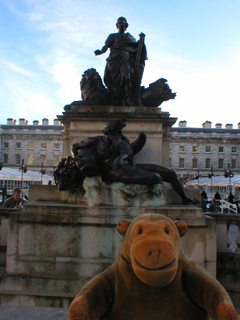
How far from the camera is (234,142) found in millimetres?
80938

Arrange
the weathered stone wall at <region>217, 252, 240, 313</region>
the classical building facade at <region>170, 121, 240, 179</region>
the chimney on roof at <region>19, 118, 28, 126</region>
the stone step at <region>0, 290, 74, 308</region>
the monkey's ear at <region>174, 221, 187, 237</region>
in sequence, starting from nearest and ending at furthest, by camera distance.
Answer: the monkey's ear at <region>174, 221, 187, 237</region> → the stone step at <region>0, 290, 74, 308</region> → the weathered stone wall at <region>217, 252, 240, 313</region> → the classical building facade at <region>170, 121, 240, 179</region> → the chimney on roof at <region>19, 118, 28, 126</region>

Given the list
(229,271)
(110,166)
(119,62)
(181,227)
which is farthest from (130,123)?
(181,227)

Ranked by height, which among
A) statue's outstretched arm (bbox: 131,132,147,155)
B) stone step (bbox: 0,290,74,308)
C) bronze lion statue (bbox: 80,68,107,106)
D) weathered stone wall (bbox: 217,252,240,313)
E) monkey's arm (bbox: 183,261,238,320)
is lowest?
stone step (bbox: 0,290,74,308)

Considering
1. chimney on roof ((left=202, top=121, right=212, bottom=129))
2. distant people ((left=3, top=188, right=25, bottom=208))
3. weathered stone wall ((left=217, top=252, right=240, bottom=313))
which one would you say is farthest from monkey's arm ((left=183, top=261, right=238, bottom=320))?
chimney on roof ((left=202, top=121, right=212, bottom=129))

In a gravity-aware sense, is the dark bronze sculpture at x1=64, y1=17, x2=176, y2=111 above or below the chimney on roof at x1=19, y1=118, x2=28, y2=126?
below

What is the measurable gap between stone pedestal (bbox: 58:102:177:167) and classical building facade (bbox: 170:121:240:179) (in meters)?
75.7

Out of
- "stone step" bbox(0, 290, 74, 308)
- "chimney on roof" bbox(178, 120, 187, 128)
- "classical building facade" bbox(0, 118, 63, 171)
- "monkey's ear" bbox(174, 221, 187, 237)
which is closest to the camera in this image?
"monkey's ear" bbox(174, 221, 187, 237)

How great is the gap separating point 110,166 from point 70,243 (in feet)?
4.17

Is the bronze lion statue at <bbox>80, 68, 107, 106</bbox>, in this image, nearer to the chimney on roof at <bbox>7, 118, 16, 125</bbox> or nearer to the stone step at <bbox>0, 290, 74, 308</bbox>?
the stone step at <bbox>0, 290, 74, 308</bbox>

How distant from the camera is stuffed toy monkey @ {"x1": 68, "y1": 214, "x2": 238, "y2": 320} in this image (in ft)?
5.85

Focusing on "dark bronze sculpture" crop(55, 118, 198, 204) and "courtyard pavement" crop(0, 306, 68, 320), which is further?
"dark bronze sculpture" crop(55, 118, 198, 204)

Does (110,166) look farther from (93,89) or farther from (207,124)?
(207,124)

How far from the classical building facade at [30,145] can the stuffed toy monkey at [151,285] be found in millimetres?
80766

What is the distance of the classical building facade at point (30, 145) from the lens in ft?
267
